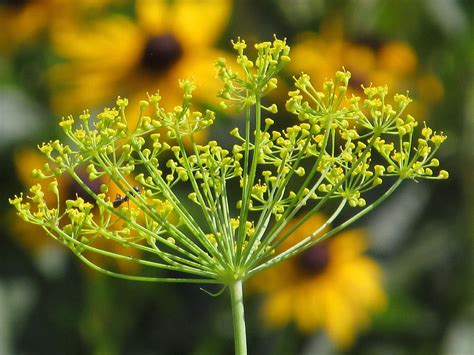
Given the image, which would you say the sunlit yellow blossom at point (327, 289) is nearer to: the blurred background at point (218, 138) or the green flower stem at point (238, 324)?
the blurred background at point (218, 138)

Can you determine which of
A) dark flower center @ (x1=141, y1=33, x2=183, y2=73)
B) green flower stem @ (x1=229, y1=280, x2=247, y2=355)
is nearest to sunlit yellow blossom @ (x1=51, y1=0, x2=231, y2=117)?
dark flower center @ (x1=141, y1=33, x2=183, y2=73)

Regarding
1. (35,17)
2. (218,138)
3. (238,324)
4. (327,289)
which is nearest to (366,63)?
(218,138)

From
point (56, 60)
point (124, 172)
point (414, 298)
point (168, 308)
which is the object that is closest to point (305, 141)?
point (124, 172)

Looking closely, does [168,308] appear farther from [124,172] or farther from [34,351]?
[124,172]

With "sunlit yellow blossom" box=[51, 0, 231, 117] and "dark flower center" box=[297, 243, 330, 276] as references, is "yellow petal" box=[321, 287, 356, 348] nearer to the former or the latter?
"dark flower center" box=[297, 243, 330, 276]

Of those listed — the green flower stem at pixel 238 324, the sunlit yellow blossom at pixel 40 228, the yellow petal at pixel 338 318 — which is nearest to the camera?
the green flower stem at pixel 238 324

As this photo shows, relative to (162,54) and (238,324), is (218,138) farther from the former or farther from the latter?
(238,324)

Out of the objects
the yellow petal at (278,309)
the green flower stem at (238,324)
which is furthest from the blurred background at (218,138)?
the green flower stem at (238,324)
